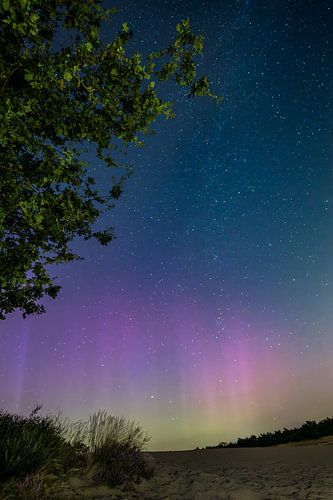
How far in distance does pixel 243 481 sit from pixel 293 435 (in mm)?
11425

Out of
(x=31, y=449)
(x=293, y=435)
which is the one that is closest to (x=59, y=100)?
(x=31, y=449)

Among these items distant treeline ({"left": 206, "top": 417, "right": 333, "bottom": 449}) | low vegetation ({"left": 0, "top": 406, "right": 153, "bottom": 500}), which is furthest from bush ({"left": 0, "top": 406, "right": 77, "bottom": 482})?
distant treeline ({"left": 206, "top": 417, "right": 333, "bottom": 449})

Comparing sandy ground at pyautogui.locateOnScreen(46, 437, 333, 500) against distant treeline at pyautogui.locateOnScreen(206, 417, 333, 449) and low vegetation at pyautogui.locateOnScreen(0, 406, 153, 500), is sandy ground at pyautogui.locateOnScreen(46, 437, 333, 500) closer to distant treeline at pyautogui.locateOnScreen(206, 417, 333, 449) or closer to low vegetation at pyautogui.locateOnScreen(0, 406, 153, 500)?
low vegetation at pyautogui.locateOnScreen(0, 406, 153, 500)

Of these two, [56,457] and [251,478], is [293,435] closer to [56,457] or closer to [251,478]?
[251,478]

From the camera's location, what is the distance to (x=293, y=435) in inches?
690

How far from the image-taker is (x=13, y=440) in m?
6.04

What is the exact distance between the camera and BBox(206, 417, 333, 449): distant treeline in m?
16.8

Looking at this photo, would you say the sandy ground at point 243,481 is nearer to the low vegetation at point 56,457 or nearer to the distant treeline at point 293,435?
the low vegetation at point 56,457

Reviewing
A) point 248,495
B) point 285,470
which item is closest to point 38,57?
point 248,495

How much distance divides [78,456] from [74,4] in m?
8.41

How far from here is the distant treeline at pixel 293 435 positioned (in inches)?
660

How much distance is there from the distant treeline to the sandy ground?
5.59m

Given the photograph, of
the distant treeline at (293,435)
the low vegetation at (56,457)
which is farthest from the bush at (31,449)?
the distant treeline at (293,435)

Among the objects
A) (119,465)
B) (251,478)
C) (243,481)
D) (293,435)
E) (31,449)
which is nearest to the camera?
(31,449)
